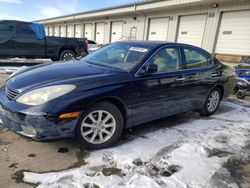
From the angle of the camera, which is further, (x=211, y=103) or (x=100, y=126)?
(x=211, y=103)

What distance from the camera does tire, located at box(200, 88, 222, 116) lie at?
5.00 metres

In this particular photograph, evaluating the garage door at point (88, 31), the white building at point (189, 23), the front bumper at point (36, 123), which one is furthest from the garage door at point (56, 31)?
the front bumper at point (36, 123)

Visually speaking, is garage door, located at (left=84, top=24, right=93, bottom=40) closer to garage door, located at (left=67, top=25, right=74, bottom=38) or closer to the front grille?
garage door, located at (left=67, top=25, right=74, bottom=38)

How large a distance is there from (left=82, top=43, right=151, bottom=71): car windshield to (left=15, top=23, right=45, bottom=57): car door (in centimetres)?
674

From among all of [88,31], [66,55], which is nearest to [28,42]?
[66,55]

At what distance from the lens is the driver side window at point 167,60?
12.5 feet

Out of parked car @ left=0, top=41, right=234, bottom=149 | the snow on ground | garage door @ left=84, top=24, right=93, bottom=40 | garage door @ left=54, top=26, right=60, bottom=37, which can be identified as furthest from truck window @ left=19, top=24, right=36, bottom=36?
garage door @ left=54, top=26, right=60, bottom=37

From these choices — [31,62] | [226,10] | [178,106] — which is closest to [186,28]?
[226,10]

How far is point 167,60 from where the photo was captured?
4000 millimetres

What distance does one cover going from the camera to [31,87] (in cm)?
295

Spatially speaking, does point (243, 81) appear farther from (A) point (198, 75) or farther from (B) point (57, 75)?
(B) point (57, 75)

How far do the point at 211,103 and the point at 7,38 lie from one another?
8311mm

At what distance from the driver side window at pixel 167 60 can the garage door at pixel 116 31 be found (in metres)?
15.9

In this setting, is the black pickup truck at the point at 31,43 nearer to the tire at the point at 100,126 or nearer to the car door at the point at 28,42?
the car door at the point at 28,42
